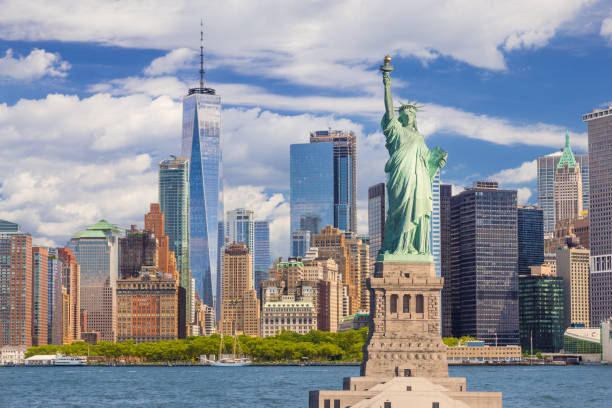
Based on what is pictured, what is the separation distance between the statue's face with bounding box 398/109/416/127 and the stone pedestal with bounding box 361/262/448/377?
6.18 meters

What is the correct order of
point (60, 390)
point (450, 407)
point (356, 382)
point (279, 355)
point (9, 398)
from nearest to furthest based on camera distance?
point (450, 407), point (356, 382), point (9, 398), point (60, 390), point (279, 355)

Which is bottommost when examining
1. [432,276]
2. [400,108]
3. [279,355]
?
[279,355]

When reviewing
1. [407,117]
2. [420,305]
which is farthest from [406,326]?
[407,117]

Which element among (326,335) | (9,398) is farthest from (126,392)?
(326,335)

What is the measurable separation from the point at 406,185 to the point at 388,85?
4.29 m

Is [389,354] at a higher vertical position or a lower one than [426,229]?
lower

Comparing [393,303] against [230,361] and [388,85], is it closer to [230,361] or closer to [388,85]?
[388,85]

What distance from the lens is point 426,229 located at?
47406 millimetres

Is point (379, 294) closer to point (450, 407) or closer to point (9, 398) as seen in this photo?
point (450, 407)

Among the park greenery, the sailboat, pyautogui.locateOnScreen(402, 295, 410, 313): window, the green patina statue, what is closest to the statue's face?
the green patina statue

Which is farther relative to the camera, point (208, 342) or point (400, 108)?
point (208, 342)

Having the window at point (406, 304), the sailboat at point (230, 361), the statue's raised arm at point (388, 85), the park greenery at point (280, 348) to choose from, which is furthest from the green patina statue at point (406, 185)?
the sailboat at point (230, 361)

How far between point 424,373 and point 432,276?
3898mm

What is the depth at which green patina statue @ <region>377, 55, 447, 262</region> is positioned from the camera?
47.0 m
